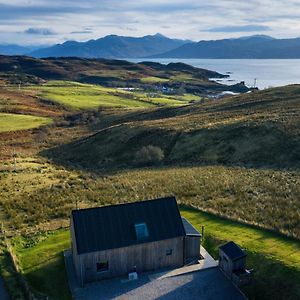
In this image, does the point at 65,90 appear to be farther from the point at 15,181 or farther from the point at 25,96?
the point at 15,181

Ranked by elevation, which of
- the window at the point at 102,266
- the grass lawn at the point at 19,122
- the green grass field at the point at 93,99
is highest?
the green grass field at the point at 93,99

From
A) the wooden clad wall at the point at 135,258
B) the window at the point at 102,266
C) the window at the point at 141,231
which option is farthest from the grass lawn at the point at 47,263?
the window at the point at 141,231

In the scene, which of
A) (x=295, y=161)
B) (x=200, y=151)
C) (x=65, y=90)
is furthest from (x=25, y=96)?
(x=295, y=161)

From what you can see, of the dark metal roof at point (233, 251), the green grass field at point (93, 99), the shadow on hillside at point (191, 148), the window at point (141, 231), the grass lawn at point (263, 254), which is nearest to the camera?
the grass lawn at point (263, 254)

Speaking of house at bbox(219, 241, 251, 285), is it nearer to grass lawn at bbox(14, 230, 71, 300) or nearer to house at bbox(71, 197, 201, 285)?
house at bbox(71, 197, 201, 285)

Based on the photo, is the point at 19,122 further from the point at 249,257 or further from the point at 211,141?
the point at 249,257

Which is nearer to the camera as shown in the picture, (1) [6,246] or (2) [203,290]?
(2) [203,290]

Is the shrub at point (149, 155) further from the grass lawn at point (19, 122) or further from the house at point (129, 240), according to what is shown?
the grass lawn at point (19, 122)
